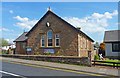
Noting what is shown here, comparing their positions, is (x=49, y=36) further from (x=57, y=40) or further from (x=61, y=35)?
(x=61, y=35)

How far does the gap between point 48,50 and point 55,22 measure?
4.28 meters

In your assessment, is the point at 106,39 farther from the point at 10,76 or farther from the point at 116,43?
the point at 10,76

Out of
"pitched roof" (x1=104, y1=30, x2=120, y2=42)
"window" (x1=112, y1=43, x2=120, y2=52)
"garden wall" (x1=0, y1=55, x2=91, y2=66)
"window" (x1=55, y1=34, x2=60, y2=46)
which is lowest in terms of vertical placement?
"garden wall" (x1=0, y1=55, x2=91, y2=66)

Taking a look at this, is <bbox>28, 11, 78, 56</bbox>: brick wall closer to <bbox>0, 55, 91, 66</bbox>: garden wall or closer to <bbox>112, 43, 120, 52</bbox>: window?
<bbox>0, 55, 91, 66</bbox>: garden wall

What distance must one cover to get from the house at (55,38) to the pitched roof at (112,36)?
759 cm

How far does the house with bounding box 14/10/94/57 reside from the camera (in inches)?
1198

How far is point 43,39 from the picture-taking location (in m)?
33.2

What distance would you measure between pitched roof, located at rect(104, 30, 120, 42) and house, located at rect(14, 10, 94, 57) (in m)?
7.59

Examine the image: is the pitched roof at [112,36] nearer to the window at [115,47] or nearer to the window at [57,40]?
the window at [115,47]

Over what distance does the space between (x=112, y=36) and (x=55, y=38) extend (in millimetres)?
14820

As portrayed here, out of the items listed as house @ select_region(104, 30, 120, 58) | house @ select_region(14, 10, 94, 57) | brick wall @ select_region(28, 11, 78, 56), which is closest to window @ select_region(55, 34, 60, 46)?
house @ select_region(14, 10, 94, 57)

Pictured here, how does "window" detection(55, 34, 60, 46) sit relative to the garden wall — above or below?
above

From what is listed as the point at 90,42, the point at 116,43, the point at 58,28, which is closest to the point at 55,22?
the point at 58,28

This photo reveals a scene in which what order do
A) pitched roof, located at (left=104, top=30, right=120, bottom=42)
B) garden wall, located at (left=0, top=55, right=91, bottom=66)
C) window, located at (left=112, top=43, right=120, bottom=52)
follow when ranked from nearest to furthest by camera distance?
garden wall, located at (left=0, top=55, right=91, bottom=66) → window, located at (left=112, top=43, right=120, bottom=52) → pitched roof, located at (left=104, top=30, right=120, bottom=42)
